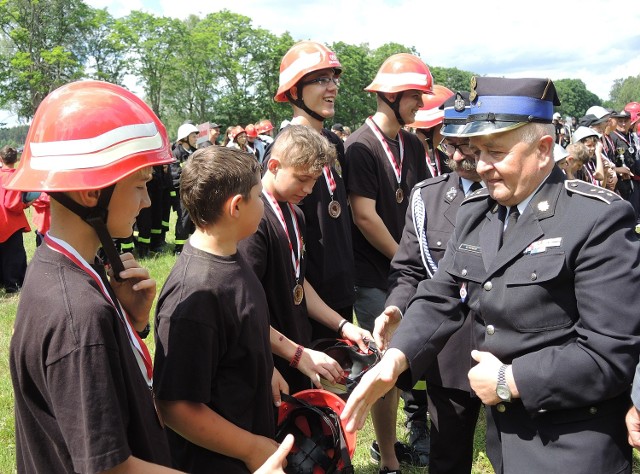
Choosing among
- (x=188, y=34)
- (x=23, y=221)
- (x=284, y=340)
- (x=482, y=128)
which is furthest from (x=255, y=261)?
(x=188, y=34)

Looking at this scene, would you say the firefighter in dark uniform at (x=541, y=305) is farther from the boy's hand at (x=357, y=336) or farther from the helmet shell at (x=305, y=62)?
the helmet shell at (x=305, y=62)

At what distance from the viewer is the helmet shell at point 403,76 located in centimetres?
493

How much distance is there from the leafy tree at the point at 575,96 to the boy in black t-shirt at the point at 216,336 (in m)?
124

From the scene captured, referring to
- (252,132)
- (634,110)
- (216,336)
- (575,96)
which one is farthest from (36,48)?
(575,96)

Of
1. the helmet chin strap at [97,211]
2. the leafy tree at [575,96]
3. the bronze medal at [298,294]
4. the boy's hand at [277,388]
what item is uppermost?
the leafy tree at [575,96]

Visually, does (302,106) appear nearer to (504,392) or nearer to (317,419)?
(317,419)

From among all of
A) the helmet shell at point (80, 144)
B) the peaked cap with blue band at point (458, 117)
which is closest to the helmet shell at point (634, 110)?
the peaked cap with blue band at point (458, 117)

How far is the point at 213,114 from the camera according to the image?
59469mm

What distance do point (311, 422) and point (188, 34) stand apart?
192 feet

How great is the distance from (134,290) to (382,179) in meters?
2.74

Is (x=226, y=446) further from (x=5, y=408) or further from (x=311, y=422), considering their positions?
(x=5, y=408)

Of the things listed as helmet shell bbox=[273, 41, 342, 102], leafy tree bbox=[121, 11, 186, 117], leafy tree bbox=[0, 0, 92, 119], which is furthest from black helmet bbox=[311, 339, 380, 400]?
leafy tree bbox=[121, 11, 186, 117]

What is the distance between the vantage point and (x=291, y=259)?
3.44 metres

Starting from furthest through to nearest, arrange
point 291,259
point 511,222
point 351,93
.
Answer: point 351,93 < point 291,259 < point 511,222
